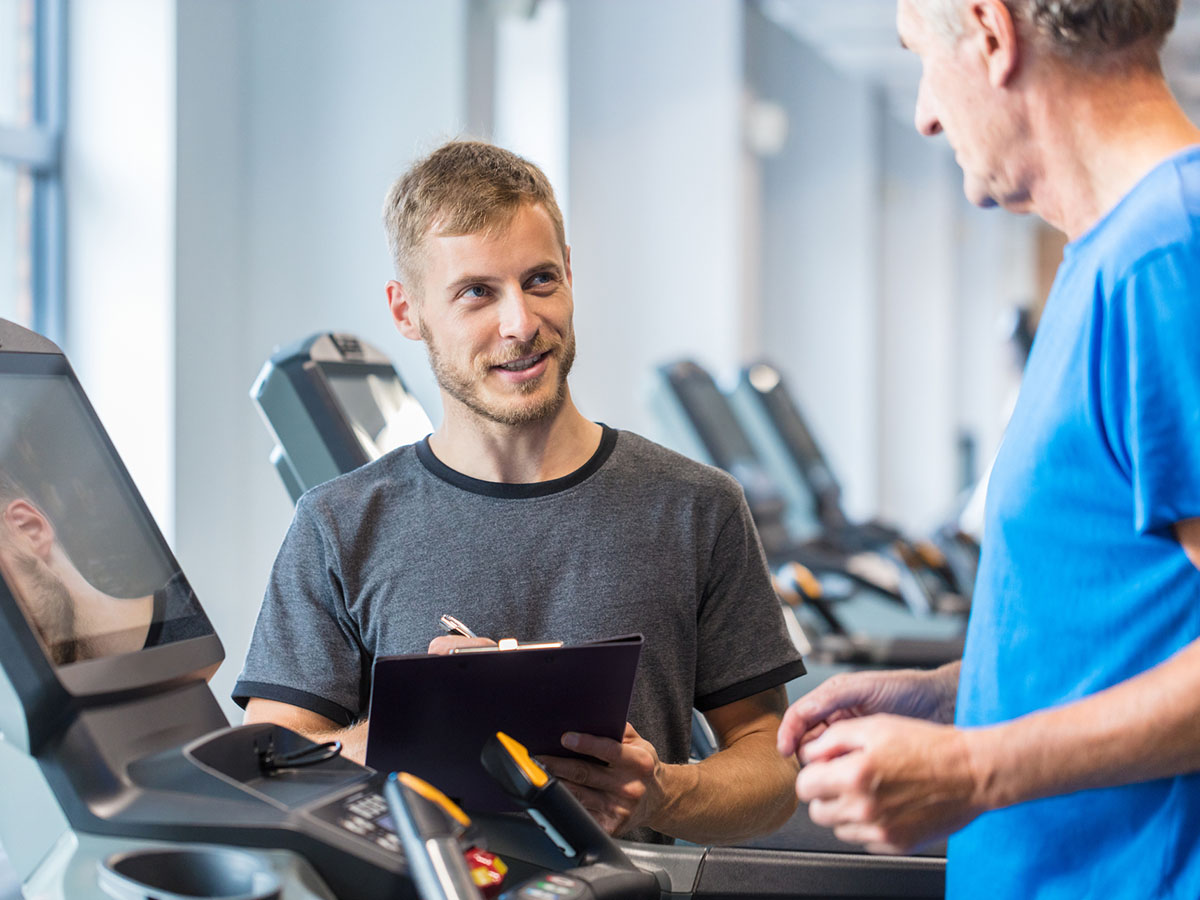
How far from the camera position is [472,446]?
1.44 metres

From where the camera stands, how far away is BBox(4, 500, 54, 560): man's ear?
105cm

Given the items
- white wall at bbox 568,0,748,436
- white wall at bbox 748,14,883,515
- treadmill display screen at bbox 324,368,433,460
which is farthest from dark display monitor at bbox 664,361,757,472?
white wall at bbox 748,14,883,515

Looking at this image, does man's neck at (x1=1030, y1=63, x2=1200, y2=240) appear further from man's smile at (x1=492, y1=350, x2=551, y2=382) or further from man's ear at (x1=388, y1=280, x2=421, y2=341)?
man's ear at (x1=388, y1=280, x2=421, y2=341)

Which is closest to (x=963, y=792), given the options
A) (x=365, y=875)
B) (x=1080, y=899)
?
(x=1080, y=899)

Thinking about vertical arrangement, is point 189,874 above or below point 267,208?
below

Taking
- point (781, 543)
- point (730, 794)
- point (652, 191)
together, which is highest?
point (652, 191)

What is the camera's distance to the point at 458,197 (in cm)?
140

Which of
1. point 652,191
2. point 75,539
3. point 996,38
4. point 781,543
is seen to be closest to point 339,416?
point 75,539

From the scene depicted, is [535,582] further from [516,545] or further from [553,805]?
[553,805]

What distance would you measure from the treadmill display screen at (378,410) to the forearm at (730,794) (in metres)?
0.68

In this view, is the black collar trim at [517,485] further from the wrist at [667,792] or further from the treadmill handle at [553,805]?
the treadmill handle at [553,805]

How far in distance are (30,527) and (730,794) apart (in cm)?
77

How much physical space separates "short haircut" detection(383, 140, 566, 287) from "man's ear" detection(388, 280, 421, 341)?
0.08 ft

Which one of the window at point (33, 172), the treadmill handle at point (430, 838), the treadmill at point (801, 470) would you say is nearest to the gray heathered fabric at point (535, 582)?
the treadmill handle at point (430, 838)
